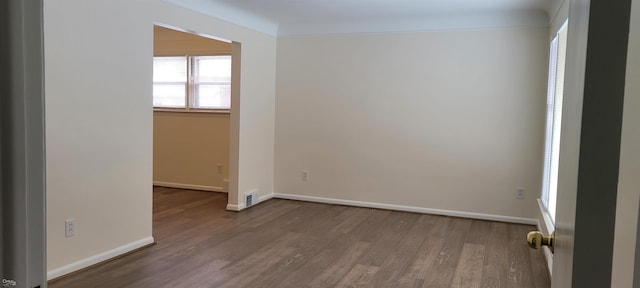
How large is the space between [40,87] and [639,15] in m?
0.75

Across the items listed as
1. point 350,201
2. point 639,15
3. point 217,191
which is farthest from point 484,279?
point 217,191

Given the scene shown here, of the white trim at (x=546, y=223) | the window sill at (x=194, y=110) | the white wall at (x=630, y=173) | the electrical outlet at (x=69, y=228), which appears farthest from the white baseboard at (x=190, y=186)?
the white wall at (x=630, y=173)

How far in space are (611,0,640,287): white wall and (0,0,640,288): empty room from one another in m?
0.70

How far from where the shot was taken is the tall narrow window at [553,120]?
3848mm

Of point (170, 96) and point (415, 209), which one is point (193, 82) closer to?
point (170, 96)

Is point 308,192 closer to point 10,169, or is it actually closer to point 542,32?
point 542,32

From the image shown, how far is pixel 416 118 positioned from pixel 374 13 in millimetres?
1263

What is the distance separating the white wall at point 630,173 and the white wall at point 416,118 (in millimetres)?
4811

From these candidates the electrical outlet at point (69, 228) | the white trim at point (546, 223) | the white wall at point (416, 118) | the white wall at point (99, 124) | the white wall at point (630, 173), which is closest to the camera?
the white wall at point (630, 173)

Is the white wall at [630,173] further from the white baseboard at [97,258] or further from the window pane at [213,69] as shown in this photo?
the window pane at [213,69]

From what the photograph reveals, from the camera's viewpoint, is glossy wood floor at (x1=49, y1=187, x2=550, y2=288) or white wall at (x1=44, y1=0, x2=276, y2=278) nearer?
white wall at (x1=44, y1=0, x2=276, y2=278)

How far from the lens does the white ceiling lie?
4.63 metres

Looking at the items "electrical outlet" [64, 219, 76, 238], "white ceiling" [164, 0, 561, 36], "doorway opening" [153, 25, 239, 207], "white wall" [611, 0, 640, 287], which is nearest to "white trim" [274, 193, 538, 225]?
"doorway opening" [153, 25, 239, 207]

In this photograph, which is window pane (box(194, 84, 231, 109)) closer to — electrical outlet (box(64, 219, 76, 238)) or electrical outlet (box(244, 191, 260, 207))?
electrical outlet (box(244, 191, 260, 207))
